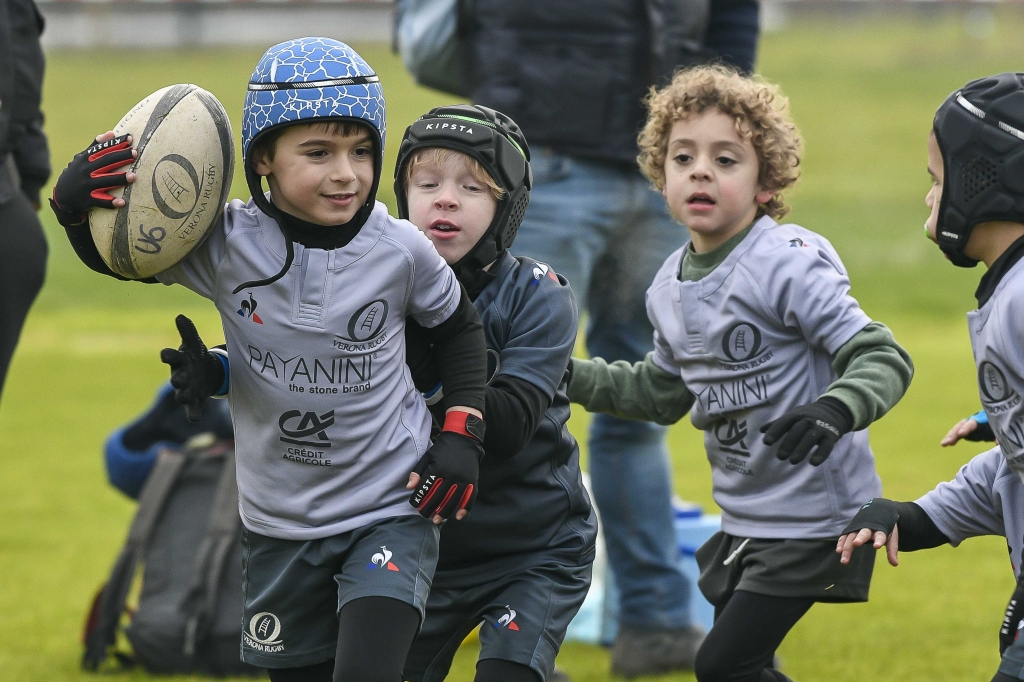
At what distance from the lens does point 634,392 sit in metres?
3.72

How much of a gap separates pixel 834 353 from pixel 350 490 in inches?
47.4

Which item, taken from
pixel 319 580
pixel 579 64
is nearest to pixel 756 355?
pixel 319 580

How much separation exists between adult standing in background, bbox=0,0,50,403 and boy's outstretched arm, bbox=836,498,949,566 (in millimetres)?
2503

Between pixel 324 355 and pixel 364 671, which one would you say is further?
pixel 324 355

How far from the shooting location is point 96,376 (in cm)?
1091

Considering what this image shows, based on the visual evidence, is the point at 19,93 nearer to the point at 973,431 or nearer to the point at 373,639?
the point at 373,639

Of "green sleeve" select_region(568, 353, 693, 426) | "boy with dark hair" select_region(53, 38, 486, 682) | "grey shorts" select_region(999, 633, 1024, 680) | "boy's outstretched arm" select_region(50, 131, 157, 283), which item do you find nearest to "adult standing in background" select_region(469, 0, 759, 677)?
"green sleeve" select_region(568, 353, 693, 426)

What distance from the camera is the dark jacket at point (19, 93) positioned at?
13.1ft

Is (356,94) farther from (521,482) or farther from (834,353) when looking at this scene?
(834,353)

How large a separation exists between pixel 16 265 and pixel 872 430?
20.5ft

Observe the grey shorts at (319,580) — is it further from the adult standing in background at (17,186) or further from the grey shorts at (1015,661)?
the adult standing in background at (17,186)

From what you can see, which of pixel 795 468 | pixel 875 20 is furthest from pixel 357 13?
pixel 795 468

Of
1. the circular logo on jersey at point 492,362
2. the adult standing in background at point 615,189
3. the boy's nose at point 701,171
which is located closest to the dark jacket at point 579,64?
the adult standing in background at point 615,189

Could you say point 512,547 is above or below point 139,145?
below
